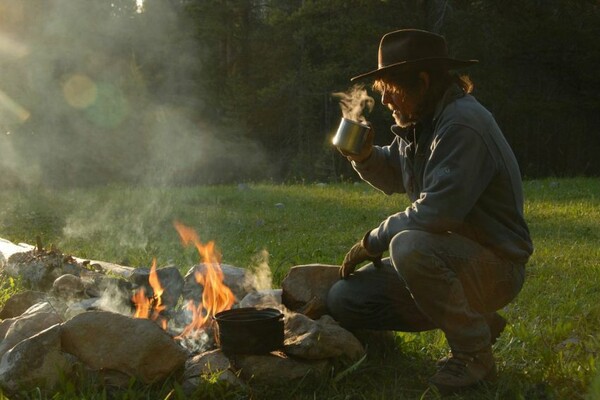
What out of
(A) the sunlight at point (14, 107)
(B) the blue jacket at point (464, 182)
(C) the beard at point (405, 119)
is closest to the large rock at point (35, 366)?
(B) the blue jacket at point (464, 182)

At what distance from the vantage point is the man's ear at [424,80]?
382 centimetres

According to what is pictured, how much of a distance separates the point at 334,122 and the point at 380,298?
73.8ft

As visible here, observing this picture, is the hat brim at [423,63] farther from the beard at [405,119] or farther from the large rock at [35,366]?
the large rock at [35,366]

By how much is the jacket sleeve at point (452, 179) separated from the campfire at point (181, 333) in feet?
2.97

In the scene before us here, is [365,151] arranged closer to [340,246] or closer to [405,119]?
[405,119]

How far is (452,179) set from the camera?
138 inches

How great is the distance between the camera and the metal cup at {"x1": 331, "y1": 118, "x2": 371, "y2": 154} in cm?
421

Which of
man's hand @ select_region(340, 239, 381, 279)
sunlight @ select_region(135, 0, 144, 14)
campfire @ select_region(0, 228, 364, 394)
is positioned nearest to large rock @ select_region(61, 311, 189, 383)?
campfire @ select_region(0, 228, 364, 394)

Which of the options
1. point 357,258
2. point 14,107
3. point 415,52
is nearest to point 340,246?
point 357,258

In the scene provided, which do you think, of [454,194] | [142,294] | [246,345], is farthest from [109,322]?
[454,194]

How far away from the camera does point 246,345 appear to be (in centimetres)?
382

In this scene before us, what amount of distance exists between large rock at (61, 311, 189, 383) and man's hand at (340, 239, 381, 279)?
105 cm

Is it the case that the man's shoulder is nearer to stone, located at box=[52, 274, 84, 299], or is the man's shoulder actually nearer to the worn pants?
the worn pants

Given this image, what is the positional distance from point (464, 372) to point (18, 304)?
292cm
